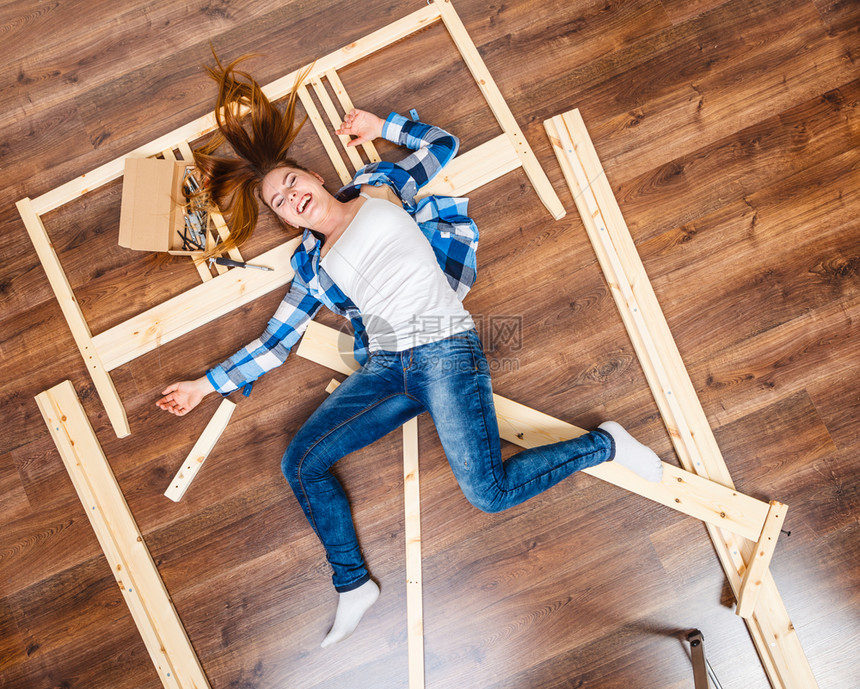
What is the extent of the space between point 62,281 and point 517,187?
191 centimetres

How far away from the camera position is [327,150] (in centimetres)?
191

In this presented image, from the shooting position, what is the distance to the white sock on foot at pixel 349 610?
1725mm

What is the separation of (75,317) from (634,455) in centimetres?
224

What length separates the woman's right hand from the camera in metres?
1.84

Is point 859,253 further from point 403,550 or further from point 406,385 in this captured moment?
point 403,550

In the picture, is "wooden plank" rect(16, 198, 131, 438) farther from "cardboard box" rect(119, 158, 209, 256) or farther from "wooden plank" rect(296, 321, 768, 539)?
"wooden plank" rect(296, 321, 768, 539)

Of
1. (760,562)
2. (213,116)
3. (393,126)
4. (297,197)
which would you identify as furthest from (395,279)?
(760,562)

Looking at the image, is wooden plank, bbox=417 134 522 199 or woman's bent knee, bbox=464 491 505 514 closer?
woman's bent knee, bbox=464 491 505 514

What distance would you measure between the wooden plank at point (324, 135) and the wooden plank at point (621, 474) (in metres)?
0.62

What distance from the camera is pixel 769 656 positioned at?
168cm

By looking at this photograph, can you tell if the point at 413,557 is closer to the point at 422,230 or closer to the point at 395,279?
the point at 395,279

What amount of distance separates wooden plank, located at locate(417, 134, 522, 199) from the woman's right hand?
1136mm

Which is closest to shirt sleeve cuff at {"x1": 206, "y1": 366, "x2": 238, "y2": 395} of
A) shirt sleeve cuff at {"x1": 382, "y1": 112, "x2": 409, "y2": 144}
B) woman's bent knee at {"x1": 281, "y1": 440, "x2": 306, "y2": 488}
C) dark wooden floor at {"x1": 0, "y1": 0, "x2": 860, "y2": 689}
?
dark wooden floor at {"x1": 0, "y1": 0, "x2": 860, "y2": 689}

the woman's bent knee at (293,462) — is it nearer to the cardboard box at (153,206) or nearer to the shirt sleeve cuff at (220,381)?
the shirt sleeve cuff at (220,381)
